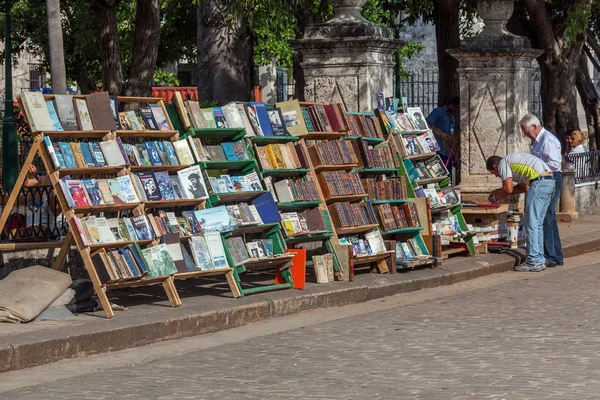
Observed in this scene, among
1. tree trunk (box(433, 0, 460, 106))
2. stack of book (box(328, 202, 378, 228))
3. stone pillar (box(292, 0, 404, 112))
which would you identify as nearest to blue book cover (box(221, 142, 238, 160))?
stack of book (box(328, 202, 378, 228))

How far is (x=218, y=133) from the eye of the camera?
40.2ft

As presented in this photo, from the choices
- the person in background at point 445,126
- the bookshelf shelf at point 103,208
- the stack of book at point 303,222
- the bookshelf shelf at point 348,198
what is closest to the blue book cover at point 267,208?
the stack of book at point 303,222

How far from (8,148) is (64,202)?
15.9 feet

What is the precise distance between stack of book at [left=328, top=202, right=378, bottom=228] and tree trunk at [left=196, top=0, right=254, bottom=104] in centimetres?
693

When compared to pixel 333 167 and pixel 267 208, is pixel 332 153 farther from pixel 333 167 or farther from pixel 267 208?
pixel 267 208

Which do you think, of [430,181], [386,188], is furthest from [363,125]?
[430,181]

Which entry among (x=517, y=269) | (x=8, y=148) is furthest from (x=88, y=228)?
(x=517, y=269)

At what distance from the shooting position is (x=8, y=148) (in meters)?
15.3

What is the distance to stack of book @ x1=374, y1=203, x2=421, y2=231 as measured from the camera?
1397 centimetres

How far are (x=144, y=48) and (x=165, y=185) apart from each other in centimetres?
830

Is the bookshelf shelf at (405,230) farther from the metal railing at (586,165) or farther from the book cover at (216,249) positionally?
the metal railing at (586,165)

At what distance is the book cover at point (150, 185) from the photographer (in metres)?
11.3

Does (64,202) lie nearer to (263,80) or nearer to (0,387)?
(0,387)

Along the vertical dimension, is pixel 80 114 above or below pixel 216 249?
above
